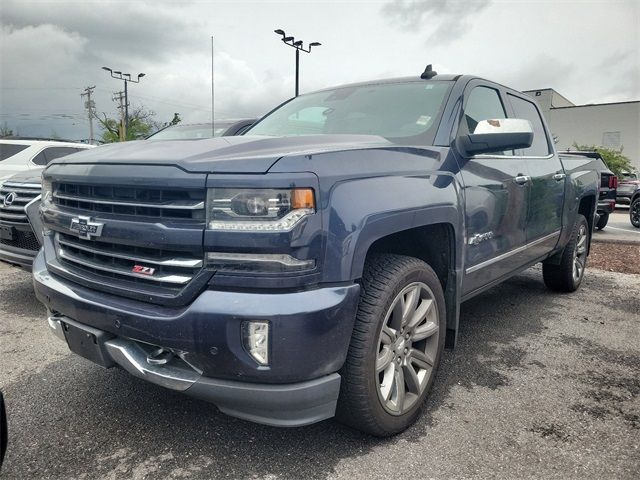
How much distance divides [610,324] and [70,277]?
406 cm

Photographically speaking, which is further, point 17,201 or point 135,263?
point 17,201

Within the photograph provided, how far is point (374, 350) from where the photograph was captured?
214 cm

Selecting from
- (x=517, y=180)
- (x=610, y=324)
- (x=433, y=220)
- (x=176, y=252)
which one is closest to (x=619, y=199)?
(x=610, y=324)

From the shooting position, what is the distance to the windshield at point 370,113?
299 cm

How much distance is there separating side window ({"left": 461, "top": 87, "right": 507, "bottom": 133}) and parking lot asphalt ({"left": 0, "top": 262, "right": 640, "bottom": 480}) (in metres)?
1.54

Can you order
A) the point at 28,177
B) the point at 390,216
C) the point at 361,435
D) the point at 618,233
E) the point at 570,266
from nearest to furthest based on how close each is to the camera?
1. the point at 390,216
2. the point at 361,435
3. the point at 28,177
4. the point at 570,266
5. the point at 618,233

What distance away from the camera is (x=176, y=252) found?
1978mm

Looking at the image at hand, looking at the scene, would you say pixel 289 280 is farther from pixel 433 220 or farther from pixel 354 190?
pixel 433 220

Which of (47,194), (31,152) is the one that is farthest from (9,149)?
(47,194)

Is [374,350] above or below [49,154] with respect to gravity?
below

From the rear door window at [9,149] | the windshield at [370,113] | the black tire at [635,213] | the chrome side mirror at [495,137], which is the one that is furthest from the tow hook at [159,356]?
the black tire at [635,213]

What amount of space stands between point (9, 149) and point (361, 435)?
8.55 metres

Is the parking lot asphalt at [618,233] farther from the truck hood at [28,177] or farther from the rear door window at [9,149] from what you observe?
the rear door window at [9,149]

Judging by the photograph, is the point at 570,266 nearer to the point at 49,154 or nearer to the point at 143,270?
the point at 143,270
